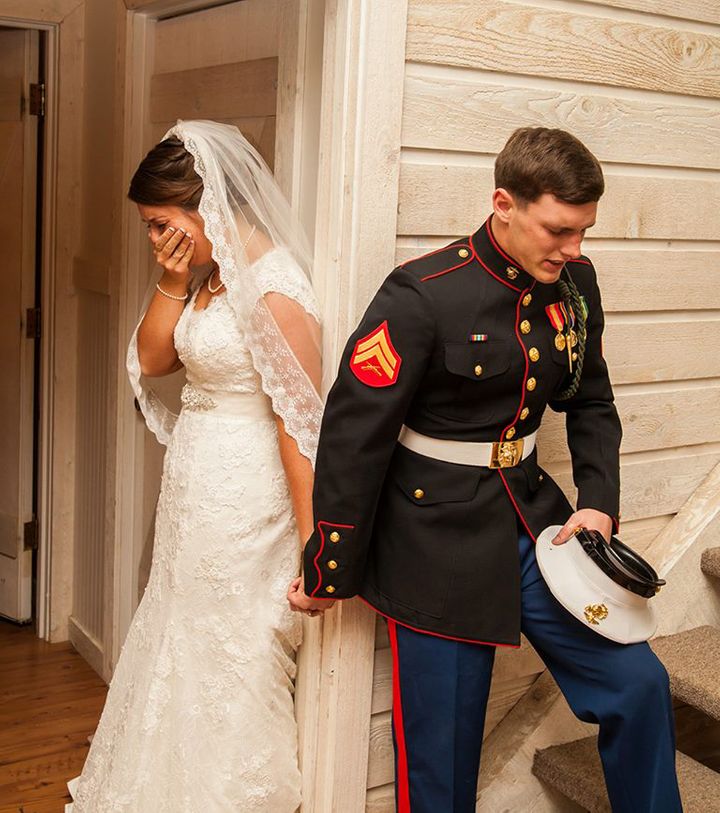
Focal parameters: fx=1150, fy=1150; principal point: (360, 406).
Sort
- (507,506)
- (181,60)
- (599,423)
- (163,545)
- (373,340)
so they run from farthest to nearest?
(181,60) < (163,545) < (599,423) < (507,506) < (373,340)

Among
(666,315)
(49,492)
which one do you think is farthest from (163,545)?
(49,492)

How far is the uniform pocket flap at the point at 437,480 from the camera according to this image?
2137mm

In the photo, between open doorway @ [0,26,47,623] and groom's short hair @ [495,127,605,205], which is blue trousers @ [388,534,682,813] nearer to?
groom's short hair @ [495,127,605,205]

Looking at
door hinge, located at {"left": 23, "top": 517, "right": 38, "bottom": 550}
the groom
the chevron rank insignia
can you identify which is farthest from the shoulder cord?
door hinge, located at {"left": 23, "top": 517, "right": 38, "bottom": 550}

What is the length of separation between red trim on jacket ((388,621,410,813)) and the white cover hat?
332mm

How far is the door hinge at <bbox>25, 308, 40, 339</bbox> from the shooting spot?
390 centimetres

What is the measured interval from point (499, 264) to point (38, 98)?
225 centimetres

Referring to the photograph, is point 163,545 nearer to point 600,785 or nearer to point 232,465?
point 232,465

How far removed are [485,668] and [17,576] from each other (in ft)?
7.85

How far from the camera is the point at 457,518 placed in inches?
84.0

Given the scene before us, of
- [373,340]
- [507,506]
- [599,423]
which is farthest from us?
[599,423]

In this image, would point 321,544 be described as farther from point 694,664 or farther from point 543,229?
point 694,664

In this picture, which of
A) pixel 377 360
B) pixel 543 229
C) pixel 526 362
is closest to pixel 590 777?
pixel 526 362

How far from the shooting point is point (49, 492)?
397 cm
